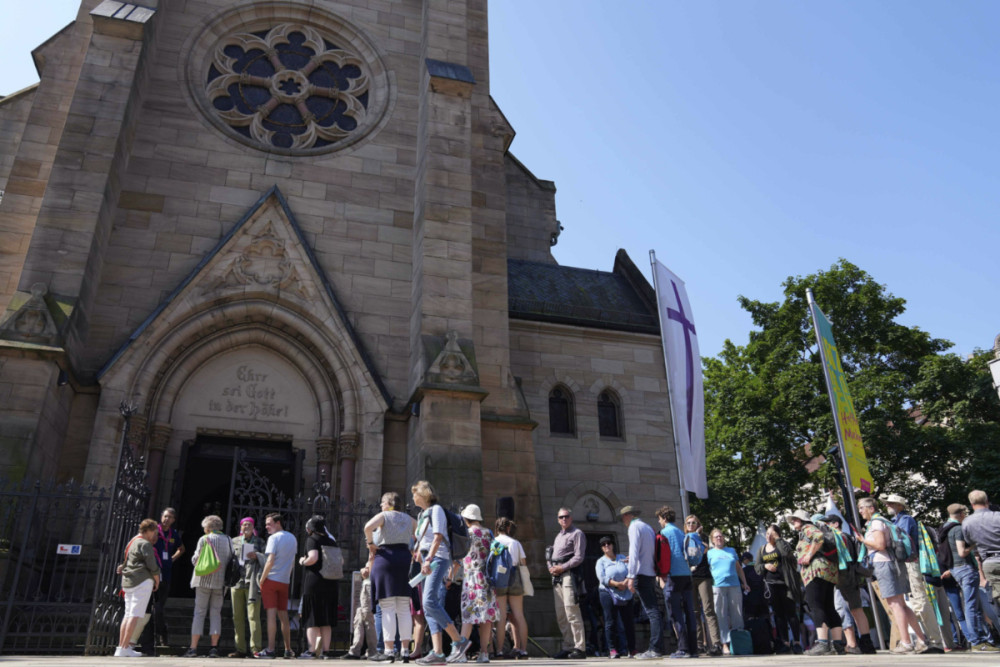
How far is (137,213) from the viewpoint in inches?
560

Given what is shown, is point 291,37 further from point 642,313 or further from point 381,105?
point 642,313

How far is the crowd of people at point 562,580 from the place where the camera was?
25.3ft

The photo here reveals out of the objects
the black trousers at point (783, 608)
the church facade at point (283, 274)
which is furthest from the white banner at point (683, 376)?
the black trousers at point (783, 608)

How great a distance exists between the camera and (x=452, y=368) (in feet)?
43.5

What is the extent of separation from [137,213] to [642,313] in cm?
1233

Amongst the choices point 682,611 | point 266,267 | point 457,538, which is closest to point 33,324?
point 266,267

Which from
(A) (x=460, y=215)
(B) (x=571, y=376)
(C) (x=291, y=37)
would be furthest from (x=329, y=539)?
(C) (x=291, y=37)

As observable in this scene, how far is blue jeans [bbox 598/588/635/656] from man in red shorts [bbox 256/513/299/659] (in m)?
3.83

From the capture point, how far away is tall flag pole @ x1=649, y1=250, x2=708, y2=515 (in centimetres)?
1549

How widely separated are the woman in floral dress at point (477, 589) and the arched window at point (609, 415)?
10.0m

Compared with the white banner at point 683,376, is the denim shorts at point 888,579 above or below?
below

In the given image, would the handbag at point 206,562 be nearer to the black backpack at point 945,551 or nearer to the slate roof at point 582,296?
the black backpack at point 945,551

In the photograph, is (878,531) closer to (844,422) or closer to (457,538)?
(457,538)

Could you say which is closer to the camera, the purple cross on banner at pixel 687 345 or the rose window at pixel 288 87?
the rose window at pixel 288 87
